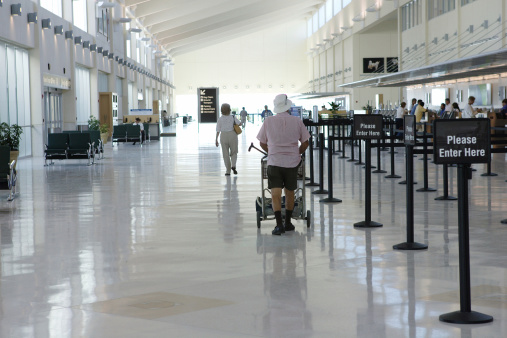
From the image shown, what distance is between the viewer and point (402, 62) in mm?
38312

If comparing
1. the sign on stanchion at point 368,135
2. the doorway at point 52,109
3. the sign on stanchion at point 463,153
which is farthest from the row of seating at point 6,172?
the doorway at point 52,109

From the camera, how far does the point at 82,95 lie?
106ft

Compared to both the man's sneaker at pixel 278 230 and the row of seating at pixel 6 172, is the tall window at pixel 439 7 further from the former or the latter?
the man's sneaker at pixel 278 230

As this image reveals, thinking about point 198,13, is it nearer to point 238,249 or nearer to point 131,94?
point 131,94

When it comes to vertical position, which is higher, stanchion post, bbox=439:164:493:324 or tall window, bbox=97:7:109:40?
tall window, bbox=97:7:109:40

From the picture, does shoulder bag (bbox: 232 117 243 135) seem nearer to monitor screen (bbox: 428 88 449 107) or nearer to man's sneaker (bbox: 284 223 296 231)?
man's sneaker (bbox: 284 223 296 231)

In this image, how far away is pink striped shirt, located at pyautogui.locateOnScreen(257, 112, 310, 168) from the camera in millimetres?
7531

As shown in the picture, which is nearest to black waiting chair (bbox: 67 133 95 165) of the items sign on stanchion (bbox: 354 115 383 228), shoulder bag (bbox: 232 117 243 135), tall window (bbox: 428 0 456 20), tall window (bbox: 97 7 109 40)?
shoulder bag (bbox: 232 117 243 135)

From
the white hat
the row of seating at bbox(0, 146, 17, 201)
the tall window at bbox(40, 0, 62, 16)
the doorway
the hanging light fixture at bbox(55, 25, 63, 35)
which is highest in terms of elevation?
the tall window at bbox(40, 0, 62, 16)

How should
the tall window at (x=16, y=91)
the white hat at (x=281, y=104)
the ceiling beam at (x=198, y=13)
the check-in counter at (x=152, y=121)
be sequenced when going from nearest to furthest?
the white hat at (x=281, y=104) → the tall window at (x=16, y=91) → the check-in counter at (x=152, y=121) → the ceiling beam at (x=198, y=13)

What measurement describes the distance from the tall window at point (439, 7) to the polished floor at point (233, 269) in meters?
20.1

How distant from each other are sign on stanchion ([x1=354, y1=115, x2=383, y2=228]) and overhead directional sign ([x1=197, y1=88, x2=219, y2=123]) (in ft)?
93.6

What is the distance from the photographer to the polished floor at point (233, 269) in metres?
4.32

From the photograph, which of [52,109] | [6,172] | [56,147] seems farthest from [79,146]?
[6,172]
